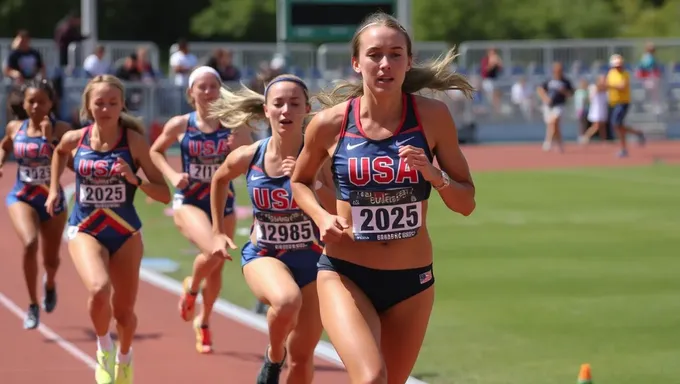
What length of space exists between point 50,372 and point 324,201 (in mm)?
3095

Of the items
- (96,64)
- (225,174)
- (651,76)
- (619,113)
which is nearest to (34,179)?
(225,174)

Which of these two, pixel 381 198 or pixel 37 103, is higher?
pixel 381 198

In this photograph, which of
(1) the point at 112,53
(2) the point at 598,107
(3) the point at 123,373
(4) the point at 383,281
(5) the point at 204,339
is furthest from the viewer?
(1) the point at 112,53

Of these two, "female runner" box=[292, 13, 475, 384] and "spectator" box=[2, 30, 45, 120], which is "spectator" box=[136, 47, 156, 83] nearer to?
"spectator" box=[2, 30, 45, 120]

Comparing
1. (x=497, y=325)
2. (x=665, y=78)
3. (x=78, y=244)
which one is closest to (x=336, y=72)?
(x=665, y=78)

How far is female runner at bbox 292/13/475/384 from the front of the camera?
615cm

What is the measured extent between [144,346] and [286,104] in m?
3.53

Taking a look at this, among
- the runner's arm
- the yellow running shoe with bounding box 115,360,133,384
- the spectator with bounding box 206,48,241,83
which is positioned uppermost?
the runner's arm

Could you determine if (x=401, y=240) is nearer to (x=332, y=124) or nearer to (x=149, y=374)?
(x=332, y=124)

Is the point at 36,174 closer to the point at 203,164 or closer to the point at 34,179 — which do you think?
the point at 34,179

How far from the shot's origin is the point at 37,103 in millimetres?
11477

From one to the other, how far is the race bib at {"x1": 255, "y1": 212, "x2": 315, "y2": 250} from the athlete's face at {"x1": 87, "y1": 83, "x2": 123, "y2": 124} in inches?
63.2

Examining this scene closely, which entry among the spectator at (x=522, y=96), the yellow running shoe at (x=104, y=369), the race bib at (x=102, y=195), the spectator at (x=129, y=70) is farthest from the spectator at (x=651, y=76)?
the yellow running shoe at (x=104, y=369)

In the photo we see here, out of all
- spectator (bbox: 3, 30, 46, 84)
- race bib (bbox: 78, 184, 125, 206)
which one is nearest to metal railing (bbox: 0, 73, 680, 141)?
spectator (bbox: 3, 30, 46, 84)
